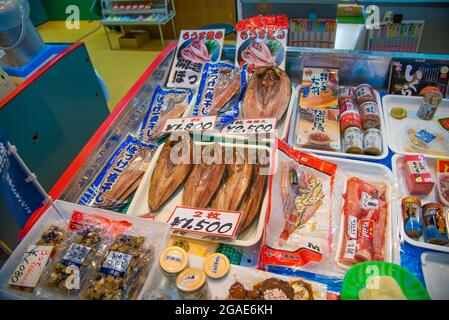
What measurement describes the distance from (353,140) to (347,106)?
310 mm

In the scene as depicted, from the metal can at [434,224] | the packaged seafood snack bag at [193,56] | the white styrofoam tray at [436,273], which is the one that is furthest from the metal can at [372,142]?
the packaged seafood snack bag at [193,56]

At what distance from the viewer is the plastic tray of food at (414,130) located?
1794 mm

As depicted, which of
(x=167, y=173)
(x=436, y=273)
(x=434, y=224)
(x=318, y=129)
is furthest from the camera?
(x=318, y=129)

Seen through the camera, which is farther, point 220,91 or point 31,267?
point 220,91

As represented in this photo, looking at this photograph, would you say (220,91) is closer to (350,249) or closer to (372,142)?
(372,142)

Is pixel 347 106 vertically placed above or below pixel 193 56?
below

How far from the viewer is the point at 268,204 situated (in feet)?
4.68

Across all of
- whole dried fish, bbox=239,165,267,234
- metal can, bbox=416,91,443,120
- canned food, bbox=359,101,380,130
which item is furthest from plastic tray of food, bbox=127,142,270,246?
metal can, bbox=416,91,443,120

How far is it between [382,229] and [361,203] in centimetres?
16

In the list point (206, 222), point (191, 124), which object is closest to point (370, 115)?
point (191, 124)

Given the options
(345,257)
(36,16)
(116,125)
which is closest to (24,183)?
(116,125)

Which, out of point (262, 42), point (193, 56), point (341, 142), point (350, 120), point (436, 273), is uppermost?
point (262, 42)

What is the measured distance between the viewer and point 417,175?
155 cm
